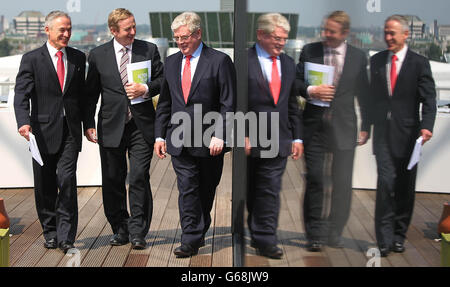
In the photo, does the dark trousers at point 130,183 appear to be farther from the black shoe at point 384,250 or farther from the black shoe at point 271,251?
the black shoe at point 384,250

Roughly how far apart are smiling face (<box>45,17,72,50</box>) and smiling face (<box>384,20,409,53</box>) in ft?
6.86

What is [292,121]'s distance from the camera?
3.23 meters

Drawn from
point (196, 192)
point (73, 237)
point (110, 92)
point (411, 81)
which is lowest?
point (73, 237)

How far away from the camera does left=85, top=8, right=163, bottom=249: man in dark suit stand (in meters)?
4.28

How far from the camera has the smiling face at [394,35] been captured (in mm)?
2590

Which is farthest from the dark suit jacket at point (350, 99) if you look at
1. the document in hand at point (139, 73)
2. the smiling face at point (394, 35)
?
the document in hand at point (139, 73)

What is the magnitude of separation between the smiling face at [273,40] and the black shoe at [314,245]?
0.80 meters

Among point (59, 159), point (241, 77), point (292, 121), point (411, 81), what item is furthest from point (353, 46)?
point (59, 159)

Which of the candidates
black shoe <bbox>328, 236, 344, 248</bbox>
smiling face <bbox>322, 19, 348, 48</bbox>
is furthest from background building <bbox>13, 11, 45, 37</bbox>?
black shoe <bbox>328, 236, 344, 248</bbox>

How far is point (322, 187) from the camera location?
2865 millimetres

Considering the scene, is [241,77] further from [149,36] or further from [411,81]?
[411,81]

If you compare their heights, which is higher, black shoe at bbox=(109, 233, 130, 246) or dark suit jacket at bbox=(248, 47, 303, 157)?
dark suit jacket at bbox=(248, 47, 303, 157)

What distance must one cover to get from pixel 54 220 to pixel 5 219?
265mm

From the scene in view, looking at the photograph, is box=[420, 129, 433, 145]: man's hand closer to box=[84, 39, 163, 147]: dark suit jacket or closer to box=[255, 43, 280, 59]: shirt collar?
box=[255, 43, 280, 59]: shirt collar
